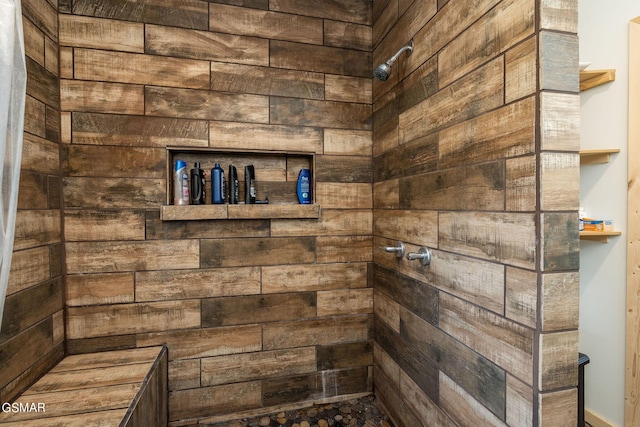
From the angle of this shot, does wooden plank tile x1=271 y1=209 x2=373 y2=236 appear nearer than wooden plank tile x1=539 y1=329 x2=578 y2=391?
No

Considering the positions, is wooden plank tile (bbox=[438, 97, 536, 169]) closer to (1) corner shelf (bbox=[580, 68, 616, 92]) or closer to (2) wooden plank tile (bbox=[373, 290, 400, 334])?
(2) wooden plank tile (bbox=[373, 290, 400, 334])

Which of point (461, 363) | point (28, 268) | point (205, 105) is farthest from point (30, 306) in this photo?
point (461, 363)

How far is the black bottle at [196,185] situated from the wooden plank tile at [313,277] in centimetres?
47

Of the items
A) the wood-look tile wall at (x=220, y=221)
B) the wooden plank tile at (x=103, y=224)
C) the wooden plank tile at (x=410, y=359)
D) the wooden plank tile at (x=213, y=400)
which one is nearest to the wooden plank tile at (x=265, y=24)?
the wood-look tile wall at (x=220, y=221)

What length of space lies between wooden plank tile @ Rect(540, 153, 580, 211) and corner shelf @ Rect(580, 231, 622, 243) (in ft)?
2.95

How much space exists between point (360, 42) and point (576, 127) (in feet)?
3.97

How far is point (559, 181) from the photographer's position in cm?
76

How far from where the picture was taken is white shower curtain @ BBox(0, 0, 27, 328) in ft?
2.20

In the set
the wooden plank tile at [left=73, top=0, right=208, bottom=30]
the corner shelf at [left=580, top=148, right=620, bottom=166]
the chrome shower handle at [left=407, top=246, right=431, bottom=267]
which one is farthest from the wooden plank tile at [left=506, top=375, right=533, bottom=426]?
the wooden plank tile at [left=73, top=0, right=208, bottom=30]

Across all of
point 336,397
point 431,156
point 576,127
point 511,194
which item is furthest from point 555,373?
point 336,397

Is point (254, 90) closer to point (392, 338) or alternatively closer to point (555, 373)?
point (392, 338)

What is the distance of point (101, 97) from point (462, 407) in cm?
191

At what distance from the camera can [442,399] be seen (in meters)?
1.12

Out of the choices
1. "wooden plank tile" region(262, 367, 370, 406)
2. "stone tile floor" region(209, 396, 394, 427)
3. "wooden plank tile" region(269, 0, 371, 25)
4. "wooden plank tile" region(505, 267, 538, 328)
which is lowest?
"stone tile floor" region(209, 396, 394, 427)
